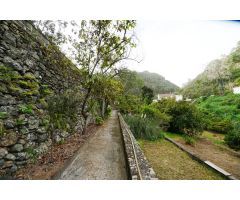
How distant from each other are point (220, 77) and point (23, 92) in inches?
1372

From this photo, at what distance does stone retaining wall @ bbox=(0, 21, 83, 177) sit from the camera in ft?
8.27

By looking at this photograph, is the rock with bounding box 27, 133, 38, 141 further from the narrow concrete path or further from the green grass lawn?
the green grass lawn

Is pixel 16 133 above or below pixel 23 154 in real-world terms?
above

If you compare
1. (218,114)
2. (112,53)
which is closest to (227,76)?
(218,114)

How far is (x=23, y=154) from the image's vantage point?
8.91 ft

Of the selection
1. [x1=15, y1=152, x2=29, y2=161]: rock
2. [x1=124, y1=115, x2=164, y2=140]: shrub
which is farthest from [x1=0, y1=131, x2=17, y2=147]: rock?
[x1=124, y1=115, x2=164, y2=140]: shrub

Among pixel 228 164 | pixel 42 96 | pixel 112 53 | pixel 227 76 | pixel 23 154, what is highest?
pixel 227 76

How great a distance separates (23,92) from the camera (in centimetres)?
295

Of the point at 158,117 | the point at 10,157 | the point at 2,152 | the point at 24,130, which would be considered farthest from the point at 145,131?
the point at 2,152

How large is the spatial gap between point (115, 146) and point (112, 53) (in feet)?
10.3

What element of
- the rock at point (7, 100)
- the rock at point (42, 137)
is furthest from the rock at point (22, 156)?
the rock at point (7, 100)

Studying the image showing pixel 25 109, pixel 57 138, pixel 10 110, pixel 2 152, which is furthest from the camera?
pixel 57 138

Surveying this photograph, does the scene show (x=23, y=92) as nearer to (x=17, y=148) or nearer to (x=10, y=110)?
(x=10, y=110)
